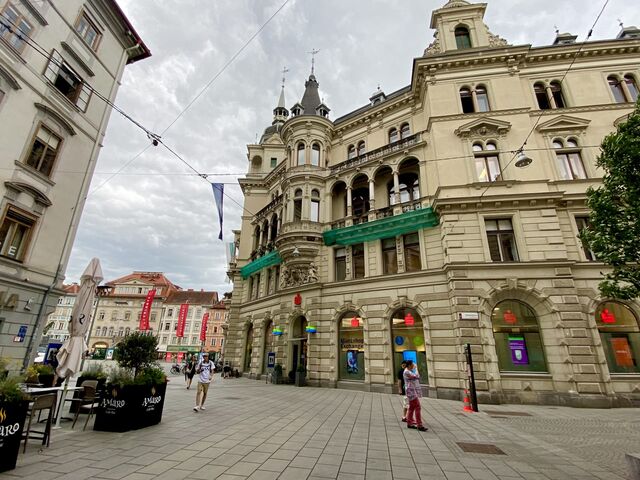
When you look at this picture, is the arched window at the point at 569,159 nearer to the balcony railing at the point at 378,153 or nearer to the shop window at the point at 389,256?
the balcony railing at the point at 378,153

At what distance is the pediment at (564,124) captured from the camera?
18.1 meters

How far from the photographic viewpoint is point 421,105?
71.8 ft

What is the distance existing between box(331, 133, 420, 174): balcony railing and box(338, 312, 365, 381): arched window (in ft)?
35.9

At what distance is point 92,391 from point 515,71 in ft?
87.3

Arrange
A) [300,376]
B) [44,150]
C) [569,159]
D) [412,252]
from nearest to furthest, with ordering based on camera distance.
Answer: [44,150]
[569,159]
[412,252]
[300,376]

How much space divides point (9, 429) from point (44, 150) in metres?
14.6

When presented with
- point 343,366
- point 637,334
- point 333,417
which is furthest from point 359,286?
point 637,334

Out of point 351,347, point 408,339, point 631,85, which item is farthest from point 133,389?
point 631,85

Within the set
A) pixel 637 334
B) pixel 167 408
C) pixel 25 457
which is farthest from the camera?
pixel 637 334

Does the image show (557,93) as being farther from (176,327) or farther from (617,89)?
(176,327)

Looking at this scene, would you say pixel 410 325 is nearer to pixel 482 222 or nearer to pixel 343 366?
pixel 343 366

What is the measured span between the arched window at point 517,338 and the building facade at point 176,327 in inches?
2670

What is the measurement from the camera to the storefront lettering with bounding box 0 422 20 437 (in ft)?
17.0

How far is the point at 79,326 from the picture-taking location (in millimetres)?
8719
